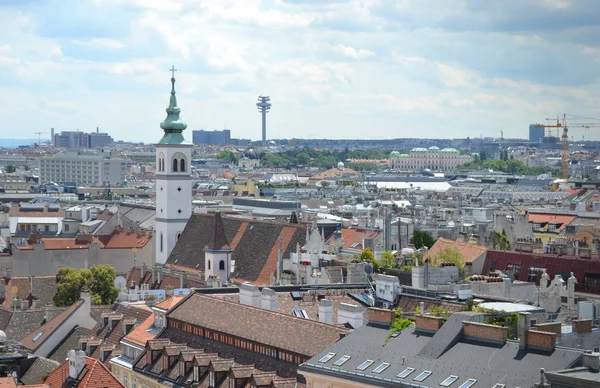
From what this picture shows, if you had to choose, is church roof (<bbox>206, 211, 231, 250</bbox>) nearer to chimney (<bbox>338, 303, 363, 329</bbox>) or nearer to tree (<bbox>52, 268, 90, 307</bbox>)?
tree (<bbox>52, 268, 90, 307</bbox>)

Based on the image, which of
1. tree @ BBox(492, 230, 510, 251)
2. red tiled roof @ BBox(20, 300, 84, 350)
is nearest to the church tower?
tree @ BBox(492, 230, 510, 251)

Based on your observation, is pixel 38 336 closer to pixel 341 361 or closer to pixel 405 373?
pixel 341 361

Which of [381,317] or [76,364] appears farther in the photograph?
[76,364]

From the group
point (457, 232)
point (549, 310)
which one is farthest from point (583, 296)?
point (457, 232)

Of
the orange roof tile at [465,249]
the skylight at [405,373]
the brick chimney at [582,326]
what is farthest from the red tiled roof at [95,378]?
the orange roof tile at [465,249]

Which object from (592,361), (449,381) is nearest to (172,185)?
(449,381)

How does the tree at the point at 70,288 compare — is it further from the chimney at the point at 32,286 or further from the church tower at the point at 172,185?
the church tower at the point at 172,185
